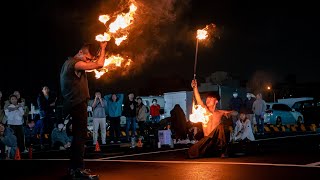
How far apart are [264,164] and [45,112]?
9.49 meters

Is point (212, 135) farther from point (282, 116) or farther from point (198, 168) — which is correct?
point (282, 116)

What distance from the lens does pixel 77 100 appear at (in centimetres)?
732

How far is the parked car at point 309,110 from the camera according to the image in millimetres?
32269

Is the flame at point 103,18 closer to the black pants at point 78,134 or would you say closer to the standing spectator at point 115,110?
the black pants at point 78,134

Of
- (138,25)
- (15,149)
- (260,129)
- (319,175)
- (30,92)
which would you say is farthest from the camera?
(30,92)

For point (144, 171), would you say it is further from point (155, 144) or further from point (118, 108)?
point (118, 108)

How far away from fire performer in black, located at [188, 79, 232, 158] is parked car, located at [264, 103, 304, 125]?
78.3 feet

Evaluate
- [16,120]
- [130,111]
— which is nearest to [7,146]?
[16,120]

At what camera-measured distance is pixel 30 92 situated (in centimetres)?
2944

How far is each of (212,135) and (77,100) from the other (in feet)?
13.8

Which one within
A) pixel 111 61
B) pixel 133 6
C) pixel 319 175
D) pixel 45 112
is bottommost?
pixel 319 175

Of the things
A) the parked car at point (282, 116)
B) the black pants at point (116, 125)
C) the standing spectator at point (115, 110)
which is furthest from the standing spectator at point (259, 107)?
the parked car at point (282, 116)

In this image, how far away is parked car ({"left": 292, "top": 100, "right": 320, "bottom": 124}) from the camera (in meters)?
32.3

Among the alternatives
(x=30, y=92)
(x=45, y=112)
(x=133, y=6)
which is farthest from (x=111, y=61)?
(x=30, y=92)
